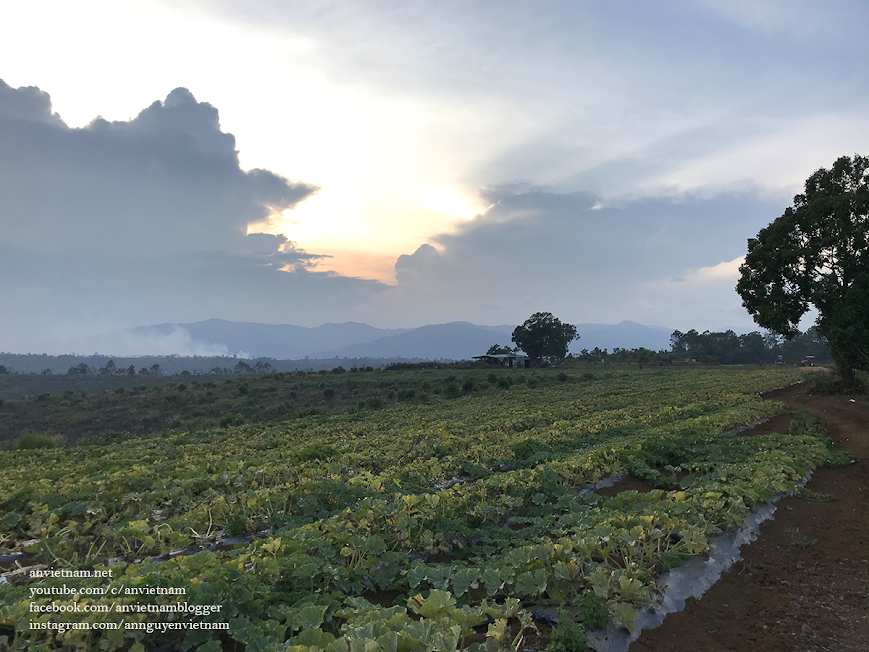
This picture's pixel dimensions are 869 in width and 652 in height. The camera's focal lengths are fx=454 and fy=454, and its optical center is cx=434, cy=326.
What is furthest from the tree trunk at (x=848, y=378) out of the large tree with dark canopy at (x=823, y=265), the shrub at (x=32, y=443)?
the shrub at (x=32, y=443)

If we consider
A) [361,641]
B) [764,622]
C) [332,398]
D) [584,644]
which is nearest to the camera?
[361,641]

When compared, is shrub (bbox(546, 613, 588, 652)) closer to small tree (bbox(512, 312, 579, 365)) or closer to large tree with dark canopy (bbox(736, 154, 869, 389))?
large tree with dark canopy (bbox(736, 154, 869, 389))

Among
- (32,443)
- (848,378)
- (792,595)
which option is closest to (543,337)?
(848,378)

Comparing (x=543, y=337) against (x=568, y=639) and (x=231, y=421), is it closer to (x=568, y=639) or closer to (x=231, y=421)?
(x=231, y=421)

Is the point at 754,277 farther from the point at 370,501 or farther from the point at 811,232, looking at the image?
the point at 370,501

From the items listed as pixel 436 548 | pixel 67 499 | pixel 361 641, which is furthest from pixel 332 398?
pixel 361 641

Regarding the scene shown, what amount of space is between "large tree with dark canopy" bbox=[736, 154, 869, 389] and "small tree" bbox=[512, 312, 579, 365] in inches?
2377

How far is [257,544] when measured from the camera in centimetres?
504

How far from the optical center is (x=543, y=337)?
280 feet

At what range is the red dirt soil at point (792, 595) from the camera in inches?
171

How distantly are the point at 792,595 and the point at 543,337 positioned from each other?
81691mm

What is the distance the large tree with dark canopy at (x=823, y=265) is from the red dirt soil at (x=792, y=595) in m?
15.9

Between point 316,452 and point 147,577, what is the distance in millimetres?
7989

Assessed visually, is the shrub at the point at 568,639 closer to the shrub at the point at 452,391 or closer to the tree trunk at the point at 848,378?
the tree trunk at the point at 848,378
